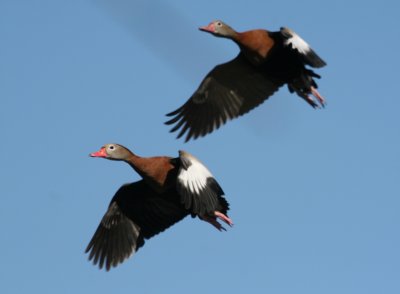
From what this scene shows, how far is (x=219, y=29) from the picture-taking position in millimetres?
13852

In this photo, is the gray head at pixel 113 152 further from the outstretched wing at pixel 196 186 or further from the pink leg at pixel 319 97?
the pink leg at pixel 319 97

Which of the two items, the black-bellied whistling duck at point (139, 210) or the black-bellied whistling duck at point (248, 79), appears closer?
the black-bellied whistling duck at point (139, 210)

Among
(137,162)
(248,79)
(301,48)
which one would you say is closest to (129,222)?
(137,162)

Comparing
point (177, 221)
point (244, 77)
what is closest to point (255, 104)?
point (244, 77)

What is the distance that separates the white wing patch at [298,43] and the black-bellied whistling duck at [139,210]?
202 cm

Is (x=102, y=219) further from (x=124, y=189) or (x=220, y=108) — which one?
(x=220, y=108)

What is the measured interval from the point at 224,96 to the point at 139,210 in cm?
190

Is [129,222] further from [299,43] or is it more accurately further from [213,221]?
[299,43]

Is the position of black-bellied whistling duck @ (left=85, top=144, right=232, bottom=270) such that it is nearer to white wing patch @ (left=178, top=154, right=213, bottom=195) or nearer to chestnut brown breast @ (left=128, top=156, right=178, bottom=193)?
chestnut brown breast @ (left=128, top=156, right=178, bottom=193)

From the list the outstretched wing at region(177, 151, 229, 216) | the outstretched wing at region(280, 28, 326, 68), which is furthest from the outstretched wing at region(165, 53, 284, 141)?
the outstretched wing at region(177, 151, 229, 216)

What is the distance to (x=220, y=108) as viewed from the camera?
14.1 m

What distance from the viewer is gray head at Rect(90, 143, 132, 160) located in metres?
13.4

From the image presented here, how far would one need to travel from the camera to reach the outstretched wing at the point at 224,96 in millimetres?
13922

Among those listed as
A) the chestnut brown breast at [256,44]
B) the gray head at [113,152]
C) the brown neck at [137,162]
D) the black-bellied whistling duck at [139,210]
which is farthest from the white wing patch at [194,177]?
the chestnut brown breast at [256,44]
